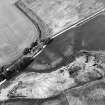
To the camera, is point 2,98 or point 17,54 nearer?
point 2,98

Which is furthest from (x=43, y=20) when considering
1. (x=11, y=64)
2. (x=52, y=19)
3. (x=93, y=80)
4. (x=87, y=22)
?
(x=93, y=80)

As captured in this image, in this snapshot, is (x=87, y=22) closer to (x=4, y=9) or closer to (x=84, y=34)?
(x=84, y=34)

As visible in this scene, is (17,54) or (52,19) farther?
(52,19)

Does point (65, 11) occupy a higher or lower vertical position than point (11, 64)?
higher

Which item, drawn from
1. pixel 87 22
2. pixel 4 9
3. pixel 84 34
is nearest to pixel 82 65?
pixel 84 34

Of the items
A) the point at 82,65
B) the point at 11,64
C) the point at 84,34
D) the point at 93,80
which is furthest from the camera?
the point at 84,34

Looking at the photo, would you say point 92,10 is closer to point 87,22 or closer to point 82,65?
point 87,22

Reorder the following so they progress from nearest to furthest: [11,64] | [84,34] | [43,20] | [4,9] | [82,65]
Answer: [82,65] < [11,64] < [84,34] < [43,20] < [4,9]

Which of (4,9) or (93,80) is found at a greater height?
(4,9)

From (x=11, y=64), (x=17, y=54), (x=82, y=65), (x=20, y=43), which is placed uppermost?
(x=20, y=43)
